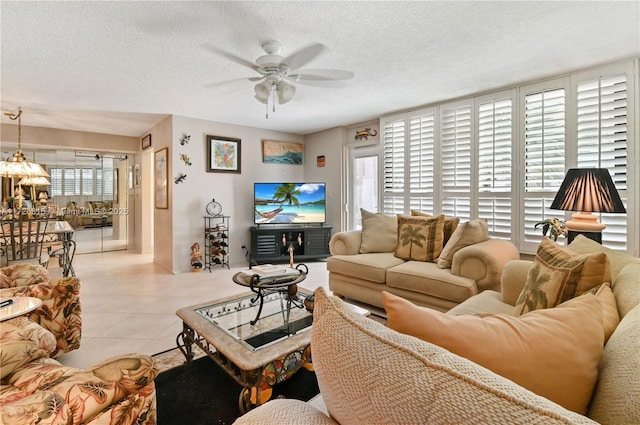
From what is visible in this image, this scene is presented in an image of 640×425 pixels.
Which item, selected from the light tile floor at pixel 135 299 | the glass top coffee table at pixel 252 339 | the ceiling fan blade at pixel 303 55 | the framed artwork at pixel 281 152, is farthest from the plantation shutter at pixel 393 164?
the glass top coffee table at pixel 252 339

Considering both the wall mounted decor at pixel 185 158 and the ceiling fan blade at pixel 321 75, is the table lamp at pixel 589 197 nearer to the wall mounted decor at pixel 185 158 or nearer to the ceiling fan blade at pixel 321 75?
the ceiling fan blade at pixel 321 75

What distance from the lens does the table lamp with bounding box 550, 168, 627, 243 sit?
222 centimetres

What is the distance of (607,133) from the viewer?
271 cm

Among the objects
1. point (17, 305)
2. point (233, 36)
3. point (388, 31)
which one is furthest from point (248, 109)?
point (17, 305)

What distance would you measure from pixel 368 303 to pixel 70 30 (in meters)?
3.19

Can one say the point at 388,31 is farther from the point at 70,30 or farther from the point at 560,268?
the point at 70,30

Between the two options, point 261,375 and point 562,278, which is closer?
point 562,278

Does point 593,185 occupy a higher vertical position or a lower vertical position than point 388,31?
lower

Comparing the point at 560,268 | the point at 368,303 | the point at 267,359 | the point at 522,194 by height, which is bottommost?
the point at 368,303

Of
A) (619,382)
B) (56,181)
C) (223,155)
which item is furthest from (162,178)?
(619,382)

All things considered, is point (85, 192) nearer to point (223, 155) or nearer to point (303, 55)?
point (223, 155)

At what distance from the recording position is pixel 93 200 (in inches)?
243

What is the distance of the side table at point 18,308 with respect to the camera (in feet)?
4.12

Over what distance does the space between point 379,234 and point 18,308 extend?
9.36 feet
